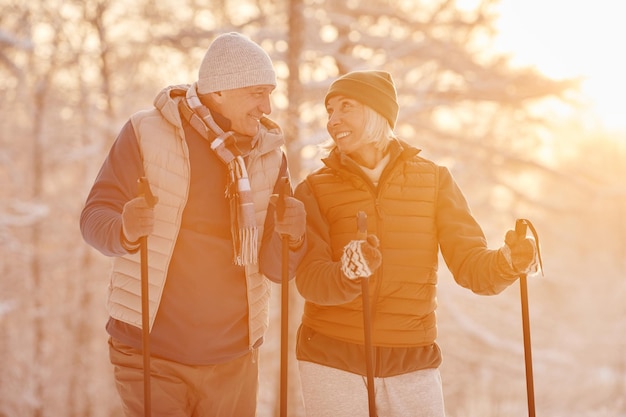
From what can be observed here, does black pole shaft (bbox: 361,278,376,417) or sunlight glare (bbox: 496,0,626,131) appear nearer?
black pole shaft (bbox: 361,278,376,417)

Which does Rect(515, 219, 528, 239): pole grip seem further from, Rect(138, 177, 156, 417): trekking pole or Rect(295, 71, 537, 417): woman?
Rect(138, 177, 156, 417): trekking pole

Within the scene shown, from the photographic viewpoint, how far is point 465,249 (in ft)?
10.1

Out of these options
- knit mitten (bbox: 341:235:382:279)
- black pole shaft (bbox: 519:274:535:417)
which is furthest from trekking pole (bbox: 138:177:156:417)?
black pole shaft (bbox: 519:274:535:417)

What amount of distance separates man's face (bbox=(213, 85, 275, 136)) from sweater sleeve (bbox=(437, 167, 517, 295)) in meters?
0.78

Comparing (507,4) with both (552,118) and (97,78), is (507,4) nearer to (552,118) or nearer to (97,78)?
(552,118)

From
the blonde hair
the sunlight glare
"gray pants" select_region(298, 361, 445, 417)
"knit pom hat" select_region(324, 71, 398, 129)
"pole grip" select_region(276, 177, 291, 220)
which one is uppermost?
the sunlight glare

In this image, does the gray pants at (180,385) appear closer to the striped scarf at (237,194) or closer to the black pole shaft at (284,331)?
the black pole shaft at (284,331)

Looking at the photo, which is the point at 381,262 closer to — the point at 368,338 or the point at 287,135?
the point at 368,338

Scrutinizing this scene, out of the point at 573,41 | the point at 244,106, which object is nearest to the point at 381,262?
the point at 244,106

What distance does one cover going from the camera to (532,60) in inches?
442

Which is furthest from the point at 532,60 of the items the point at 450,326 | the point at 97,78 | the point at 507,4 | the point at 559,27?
the point at 97,78

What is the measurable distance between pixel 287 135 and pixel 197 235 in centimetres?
511

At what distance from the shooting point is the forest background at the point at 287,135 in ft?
32.3

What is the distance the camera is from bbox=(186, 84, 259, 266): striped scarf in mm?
3049
